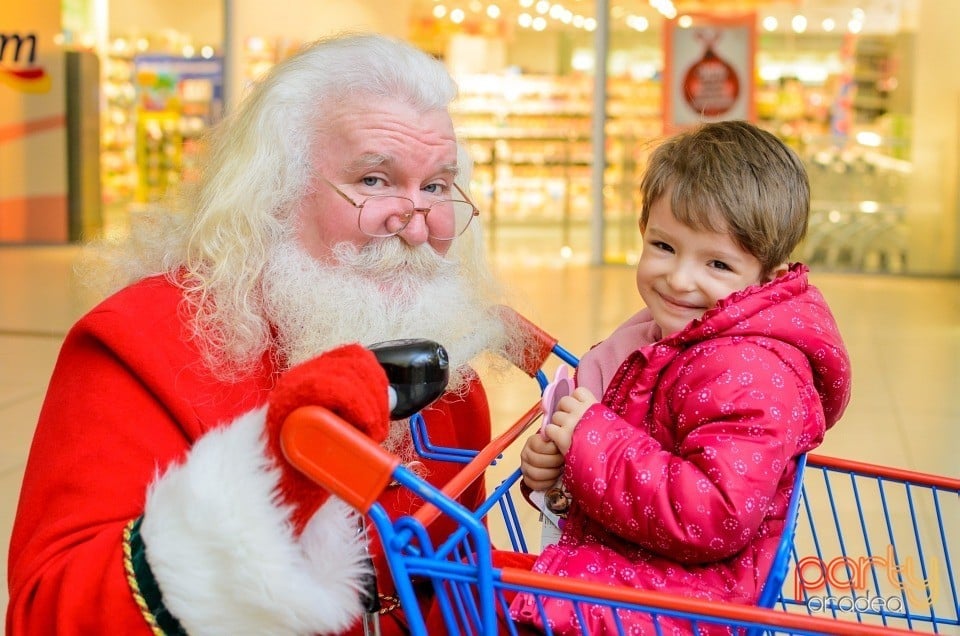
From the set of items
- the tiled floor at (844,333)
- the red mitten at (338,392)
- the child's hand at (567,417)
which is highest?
the red mitten at (338,392)

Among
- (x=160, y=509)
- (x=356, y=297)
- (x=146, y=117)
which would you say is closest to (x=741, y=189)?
(x=356, y=297)

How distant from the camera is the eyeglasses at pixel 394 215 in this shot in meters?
1.79

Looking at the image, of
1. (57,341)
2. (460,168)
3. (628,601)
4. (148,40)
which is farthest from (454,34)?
(628,601)

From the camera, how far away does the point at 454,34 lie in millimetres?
15812

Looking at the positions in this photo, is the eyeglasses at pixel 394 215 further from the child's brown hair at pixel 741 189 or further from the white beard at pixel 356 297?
the child's brown hair at pixel 741 189

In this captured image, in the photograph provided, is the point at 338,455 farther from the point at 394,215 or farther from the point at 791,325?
the point at 394,215

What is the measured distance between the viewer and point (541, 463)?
158 centimetres

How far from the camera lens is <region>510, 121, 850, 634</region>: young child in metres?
1.39

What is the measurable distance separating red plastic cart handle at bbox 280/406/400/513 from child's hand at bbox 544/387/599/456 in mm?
434

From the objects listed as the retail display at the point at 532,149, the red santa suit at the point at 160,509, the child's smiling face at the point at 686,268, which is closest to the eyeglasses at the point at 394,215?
the red santa suit at the point at 160,509

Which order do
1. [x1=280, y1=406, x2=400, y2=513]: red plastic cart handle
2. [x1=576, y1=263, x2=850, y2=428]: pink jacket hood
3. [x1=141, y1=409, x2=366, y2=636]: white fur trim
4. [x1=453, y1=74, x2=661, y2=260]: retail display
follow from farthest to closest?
[x1=453, y1=74, x2=661, y2=260]: retail display → [x1=576, y1=263, x2=850, y2=428]: pink jacket hood → [x1=141, y1=409, x2=366, y2=636]: white fur trim → [x1=280, y1=406, x2=400, y2=513]: red plastic cart handle

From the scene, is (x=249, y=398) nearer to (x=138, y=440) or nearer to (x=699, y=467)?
(x=138, y=440)

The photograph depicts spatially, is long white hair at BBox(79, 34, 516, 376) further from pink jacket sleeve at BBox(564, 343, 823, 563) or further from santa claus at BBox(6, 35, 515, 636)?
pink jacket sleeve at BBox(564, 343, 823, 563)

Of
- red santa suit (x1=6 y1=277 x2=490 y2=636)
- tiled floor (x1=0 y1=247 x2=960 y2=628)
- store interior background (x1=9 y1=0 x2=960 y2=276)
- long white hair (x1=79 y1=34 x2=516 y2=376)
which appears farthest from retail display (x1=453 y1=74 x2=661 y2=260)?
red santa suit (x1=6 y1=277 x2=490 y2=636)
